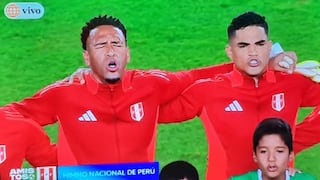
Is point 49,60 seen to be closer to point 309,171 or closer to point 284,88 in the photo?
point 284,88

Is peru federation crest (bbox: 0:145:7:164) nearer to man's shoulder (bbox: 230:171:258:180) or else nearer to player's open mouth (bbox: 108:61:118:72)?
player's open mouth (bbox: 108:61:118:72)

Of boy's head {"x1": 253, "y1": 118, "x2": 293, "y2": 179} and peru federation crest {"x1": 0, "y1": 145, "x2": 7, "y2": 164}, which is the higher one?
peru federation crest {"x1": 0, "y1": 145, "x2": 7, "y2": 164}

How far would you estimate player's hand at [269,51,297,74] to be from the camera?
9.84 feet

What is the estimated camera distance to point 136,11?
2949 millimetres

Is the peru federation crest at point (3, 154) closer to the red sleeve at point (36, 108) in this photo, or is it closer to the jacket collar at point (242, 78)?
the red sleeve at point (36, 108)

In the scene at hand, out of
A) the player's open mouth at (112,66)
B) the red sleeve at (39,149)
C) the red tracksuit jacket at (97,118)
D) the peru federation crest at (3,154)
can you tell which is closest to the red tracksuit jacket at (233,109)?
the red tracksuit jacket at (97,118)

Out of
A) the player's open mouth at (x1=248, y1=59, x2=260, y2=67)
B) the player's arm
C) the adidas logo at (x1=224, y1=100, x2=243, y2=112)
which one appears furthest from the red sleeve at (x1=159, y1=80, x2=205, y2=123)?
the player's arm

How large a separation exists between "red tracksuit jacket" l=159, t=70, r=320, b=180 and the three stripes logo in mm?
479

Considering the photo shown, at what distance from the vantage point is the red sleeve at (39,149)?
2.91m

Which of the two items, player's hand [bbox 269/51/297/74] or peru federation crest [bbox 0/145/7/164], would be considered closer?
peru federation crest [bbox 0/145/7/164]

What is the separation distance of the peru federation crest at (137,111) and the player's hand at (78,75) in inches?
8.9

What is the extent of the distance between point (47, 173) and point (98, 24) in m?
0.63

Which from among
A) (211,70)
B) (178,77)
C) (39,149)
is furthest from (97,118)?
(211,70)

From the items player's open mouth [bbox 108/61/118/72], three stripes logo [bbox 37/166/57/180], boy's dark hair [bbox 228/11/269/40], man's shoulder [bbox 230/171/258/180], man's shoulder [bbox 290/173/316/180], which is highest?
boy's dark hair [bbox 228/11/269/40]
